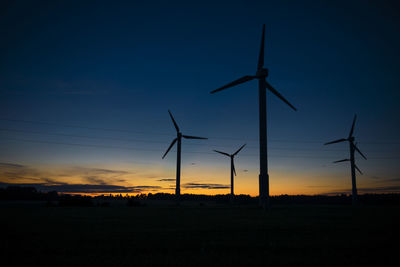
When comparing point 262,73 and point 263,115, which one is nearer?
point 263,115

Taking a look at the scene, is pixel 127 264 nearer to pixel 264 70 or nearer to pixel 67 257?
pixel 67 257

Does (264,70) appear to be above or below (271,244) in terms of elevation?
above

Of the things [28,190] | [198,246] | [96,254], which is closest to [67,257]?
[96,254]

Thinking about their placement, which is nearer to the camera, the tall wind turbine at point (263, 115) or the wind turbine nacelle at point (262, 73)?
the tall wind turbine at point (263, 115)

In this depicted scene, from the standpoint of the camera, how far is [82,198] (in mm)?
98438

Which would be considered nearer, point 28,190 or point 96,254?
point 96,254

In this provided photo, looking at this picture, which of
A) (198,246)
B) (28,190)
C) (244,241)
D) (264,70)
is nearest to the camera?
(198,246)

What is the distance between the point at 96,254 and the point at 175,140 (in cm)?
8776

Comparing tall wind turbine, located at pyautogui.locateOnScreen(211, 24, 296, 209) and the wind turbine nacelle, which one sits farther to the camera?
the wind turbine nacelle

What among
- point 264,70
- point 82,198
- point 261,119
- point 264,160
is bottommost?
point 82,198

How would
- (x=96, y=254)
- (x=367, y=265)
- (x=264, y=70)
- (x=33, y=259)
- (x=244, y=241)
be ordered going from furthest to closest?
(x=264, y=70)
(x=244, y=241)
(x=96, y=254)
(x=33, y=259)
(x=367, y=265)

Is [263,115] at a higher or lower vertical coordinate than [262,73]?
lower

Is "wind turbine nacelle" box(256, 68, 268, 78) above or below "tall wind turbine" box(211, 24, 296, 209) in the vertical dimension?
above

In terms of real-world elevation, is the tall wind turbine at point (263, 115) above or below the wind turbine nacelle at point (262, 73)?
below
